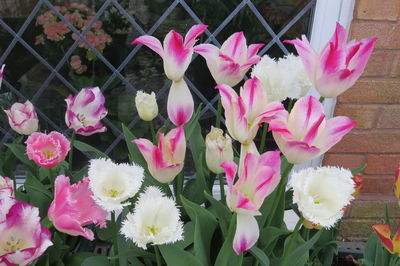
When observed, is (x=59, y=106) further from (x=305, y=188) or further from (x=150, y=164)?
(x=305, y=188)

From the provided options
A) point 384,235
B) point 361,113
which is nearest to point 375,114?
point 361,113

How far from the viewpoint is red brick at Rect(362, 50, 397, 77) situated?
3.72 feet

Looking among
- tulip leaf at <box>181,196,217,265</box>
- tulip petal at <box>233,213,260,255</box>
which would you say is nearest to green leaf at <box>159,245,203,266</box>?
tulip leaf at <box>181,196,217,265</box>

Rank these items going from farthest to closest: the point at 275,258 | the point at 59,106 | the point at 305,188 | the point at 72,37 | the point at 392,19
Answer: the point at 59,106
the point at 72,37
the point at 392,19
the point at 275,258
the point at 305,188

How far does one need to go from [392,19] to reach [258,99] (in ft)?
2.37

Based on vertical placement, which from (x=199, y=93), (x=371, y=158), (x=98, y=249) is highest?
(x=371, y=158)

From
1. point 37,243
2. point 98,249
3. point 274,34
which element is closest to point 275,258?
point 37,243

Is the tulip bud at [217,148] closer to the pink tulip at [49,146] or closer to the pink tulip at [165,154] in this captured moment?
the pink tulip at [165,154]

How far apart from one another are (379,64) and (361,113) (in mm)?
139

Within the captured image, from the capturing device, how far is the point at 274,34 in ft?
4.00

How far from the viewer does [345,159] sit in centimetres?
126

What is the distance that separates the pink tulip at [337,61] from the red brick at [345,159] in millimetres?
725

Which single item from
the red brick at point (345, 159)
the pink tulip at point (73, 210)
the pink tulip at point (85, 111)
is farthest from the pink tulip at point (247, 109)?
the red brick at point (345, 159)

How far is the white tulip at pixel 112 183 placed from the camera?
0.55m
